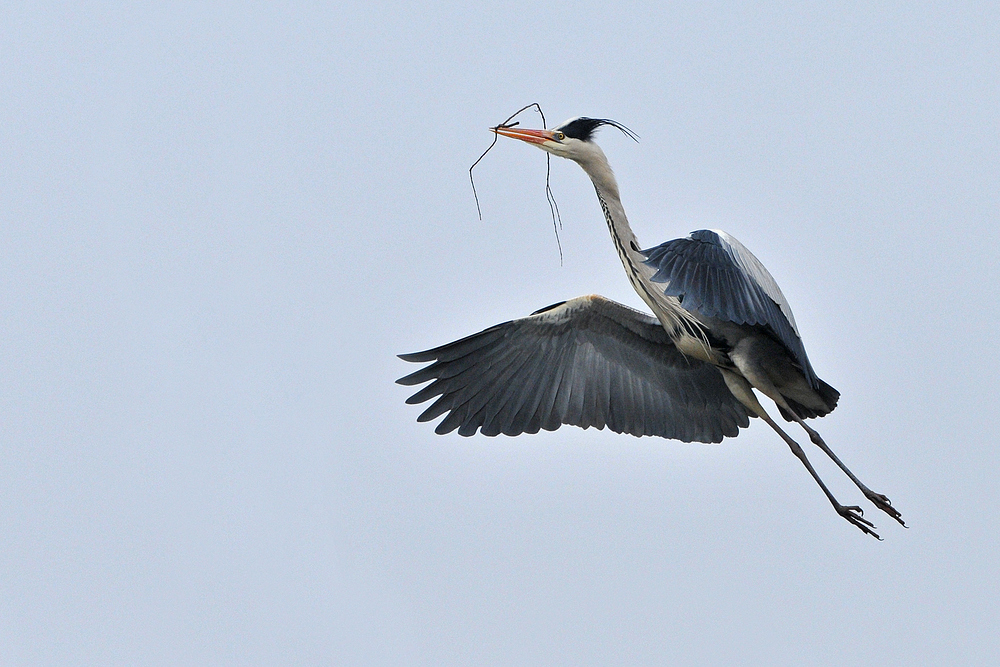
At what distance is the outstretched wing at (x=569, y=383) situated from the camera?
9.16 m

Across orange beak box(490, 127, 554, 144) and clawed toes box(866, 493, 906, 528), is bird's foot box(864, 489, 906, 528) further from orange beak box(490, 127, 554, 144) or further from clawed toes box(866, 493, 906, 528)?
orange beak box(490, 127, 554, 144)

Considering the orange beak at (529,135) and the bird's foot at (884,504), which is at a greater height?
the orange beak at (529,135)

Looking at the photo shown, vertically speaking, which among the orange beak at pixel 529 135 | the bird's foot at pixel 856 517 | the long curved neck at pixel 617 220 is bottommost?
the bird's foot at pixel 856 517

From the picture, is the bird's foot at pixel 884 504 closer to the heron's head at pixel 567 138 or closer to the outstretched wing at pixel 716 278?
the outstretched wing at pixel 716 278

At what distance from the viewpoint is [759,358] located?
8.34m

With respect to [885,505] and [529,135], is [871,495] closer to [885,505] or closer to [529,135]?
[885,505]

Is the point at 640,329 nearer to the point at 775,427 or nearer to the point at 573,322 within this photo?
the point at 573,322

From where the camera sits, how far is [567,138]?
28.0ft

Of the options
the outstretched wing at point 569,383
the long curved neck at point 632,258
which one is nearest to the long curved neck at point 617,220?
the long curved neck at point 632,258

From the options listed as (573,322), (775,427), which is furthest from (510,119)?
(775,427)

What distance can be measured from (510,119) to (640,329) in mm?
1748

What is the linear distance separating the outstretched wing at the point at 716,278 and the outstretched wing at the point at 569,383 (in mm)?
1583

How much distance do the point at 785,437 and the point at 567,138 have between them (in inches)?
96.7

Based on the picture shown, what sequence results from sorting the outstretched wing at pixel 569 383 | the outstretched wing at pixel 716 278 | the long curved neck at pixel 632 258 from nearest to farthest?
the outstretched wing at pixel 716 278
the long curved neck at pixel 632 258
the outstretched wing at pixel 569 383
